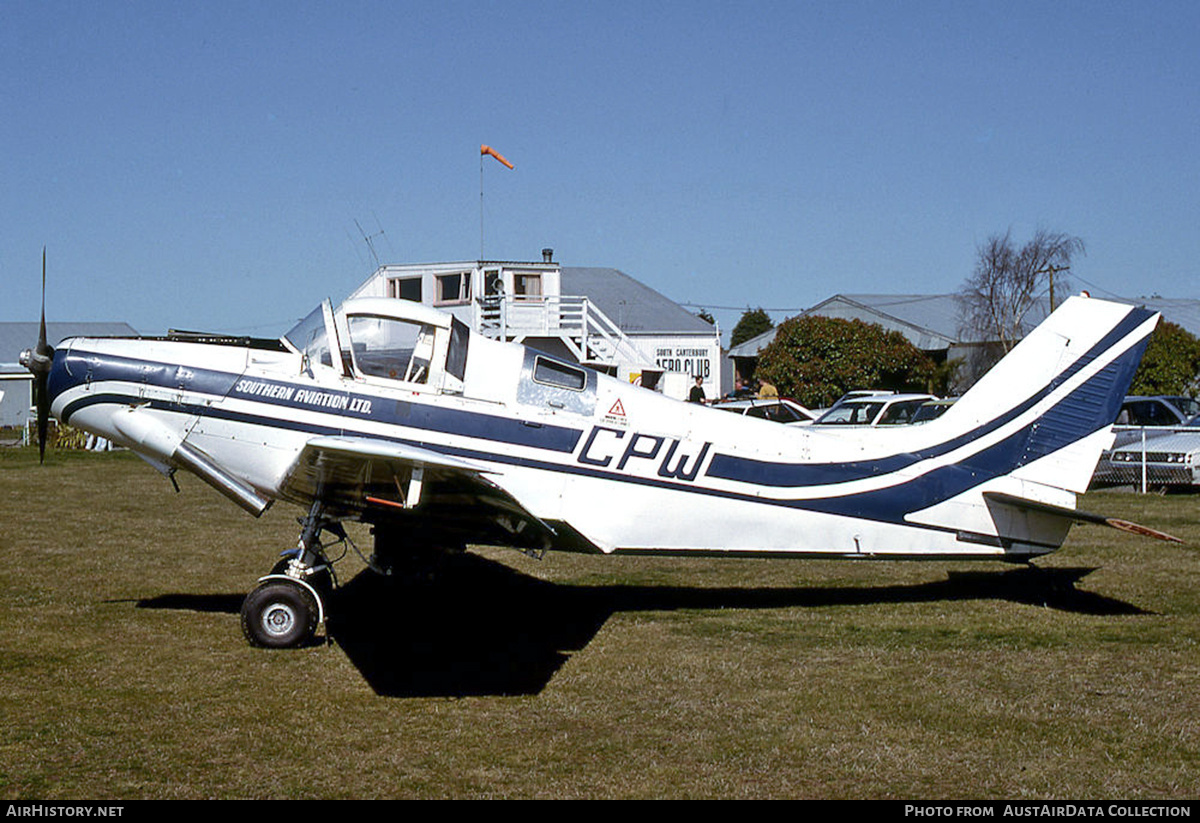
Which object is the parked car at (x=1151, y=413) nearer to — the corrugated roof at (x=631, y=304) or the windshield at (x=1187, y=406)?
the windshield at (x=1187, y=406)

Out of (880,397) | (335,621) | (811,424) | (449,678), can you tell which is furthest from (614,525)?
(880,397)

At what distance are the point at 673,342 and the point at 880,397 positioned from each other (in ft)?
81.0

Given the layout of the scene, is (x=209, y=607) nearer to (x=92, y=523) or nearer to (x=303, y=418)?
(x=303, y=418)

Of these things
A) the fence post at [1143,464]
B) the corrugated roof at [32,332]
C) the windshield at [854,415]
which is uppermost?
the corrugated roof at [32,332]

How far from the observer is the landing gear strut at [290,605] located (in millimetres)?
7590

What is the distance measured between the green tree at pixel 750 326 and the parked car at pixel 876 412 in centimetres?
6589

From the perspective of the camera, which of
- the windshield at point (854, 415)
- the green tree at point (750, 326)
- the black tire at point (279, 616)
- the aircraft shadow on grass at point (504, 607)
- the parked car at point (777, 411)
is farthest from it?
the green tree at point (750, 326)

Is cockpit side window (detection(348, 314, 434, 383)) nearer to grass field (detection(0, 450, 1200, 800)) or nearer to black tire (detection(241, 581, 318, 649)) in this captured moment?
black tire (detection(241, 581, 318, 649))

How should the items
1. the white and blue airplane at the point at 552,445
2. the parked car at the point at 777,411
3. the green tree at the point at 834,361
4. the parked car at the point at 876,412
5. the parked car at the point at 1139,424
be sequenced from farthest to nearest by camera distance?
the green tree at the point at 834,361 → the parked car at the point at 777,411 → the parked car at the point at 876,412 → the parked car at the point at 1139,424 → the white and blue airplane at the point at 552,445

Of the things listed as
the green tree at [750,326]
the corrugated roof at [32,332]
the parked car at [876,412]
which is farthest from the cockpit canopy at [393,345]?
the green tree at [750,326]

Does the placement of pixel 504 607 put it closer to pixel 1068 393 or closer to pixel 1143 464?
pixel 1068 393

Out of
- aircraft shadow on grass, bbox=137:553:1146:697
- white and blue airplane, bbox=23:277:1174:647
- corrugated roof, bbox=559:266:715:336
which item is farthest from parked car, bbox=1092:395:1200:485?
corrugated roof, bbox=559:266:715:336

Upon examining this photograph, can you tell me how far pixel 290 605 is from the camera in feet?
25.1

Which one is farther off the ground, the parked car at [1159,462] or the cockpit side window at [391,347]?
the cockpit side window at [391,347]
